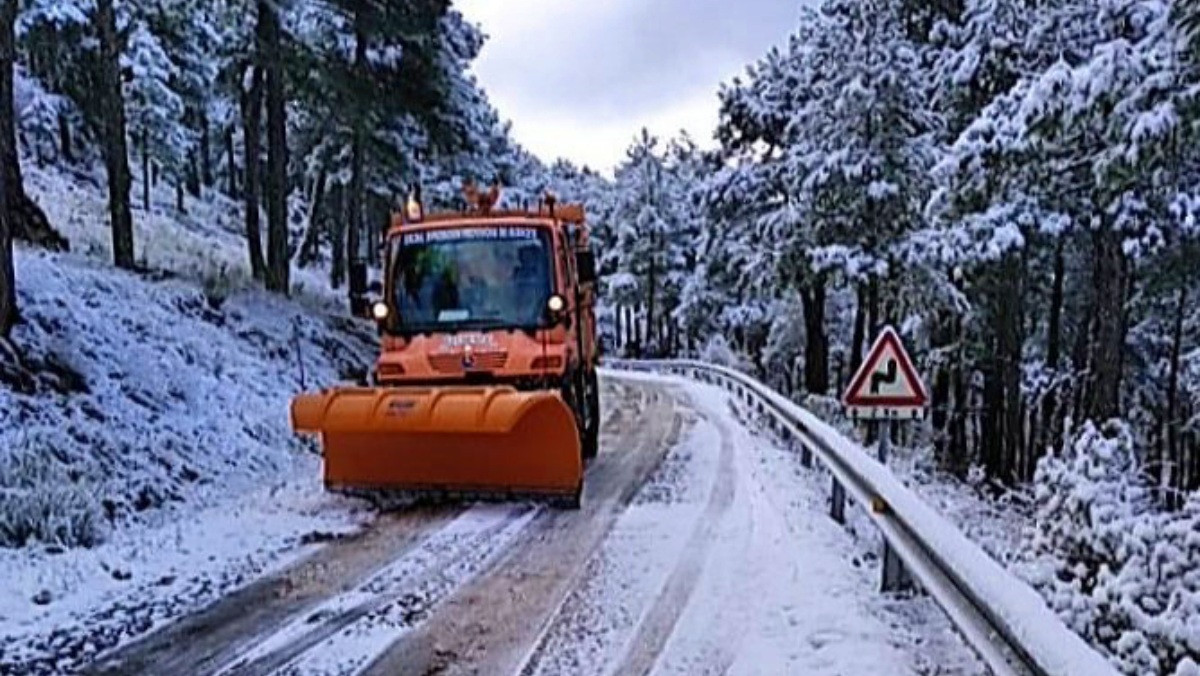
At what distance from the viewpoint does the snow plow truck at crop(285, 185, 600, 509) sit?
9.57 metres

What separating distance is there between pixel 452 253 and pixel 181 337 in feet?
15.7

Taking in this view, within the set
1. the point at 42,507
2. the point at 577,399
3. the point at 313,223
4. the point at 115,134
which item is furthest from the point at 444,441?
the point at 313,223

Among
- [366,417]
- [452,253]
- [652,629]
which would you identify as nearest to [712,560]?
[652,629]

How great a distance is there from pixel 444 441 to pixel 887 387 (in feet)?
12.3

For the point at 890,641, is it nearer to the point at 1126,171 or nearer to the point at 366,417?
the point at 366,417

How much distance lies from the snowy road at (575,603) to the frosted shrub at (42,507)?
169cm

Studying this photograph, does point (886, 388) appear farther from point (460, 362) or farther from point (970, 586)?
point (970, 586)

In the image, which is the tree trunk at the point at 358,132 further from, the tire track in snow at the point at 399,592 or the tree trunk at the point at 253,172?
the tire track in snow at the point at 399,592

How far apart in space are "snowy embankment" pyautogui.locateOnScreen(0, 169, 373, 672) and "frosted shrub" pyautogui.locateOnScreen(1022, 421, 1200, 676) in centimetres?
487

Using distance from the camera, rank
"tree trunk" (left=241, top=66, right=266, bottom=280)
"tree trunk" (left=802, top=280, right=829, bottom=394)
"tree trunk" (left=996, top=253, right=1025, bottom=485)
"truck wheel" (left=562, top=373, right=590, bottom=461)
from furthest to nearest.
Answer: "tree trunk" (left=802, top=280, right=829, bottom=394) < "tree trunk" (left=241, top=66, right=266, bottom=280) < "tree trunk" (left=996, top=253, right=1025, bottom=485) < "truck wheel" (left=562, top=373, right=590, bottom=461)

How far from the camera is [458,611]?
6.41 m

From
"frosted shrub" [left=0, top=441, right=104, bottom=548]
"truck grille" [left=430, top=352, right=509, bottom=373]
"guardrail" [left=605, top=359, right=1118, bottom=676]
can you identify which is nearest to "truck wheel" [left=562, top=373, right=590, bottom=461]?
"truck grille" [left=430, top=352, right=509, bottom=373]

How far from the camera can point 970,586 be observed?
462cm

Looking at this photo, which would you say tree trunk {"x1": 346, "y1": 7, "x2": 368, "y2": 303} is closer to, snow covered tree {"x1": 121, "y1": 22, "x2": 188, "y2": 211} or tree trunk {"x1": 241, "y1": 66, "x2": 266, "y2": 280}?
tree trunk {"x1": 241, "y1": 66, "x2": 266, "y2": 280}
